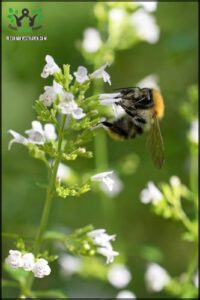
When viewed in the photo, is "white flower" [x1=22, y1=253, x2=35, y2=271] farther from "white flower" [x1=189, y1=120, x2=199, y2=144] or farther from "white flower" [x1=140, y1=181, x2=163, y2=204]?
"white flower" [x1=189, y1=120, x2=199, y2=144]

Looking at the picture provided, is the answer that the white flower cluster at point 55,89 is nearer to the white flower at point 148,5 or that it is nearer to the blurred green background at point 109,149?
the blurred green background at point 109,149

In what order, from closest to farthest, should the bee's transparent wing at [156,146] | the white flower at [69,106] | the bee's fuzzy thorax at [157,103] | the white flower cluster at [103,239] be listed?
the white flower at [69,106] < the white flower cluster at [103,239] < the bee's transparent wing at [156,146] < the bee's fuzzy thorax at [157,103]

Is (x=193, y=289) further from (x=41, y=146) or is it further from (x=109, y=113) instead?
(x=41, y=146)

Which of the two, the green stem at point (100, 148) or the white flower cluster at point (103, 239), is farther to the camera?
the green stem at point (100, 148)

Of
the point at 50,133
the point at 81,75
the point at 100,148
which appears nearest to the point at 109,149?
the point at 100,148

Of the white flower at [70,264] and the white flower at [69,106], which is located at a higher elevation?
the white flower at [69,106]

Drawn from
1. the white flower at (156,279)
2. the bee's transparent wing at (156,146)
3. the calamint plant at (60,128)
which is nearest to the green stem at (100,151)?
the white flower at (156,279)
